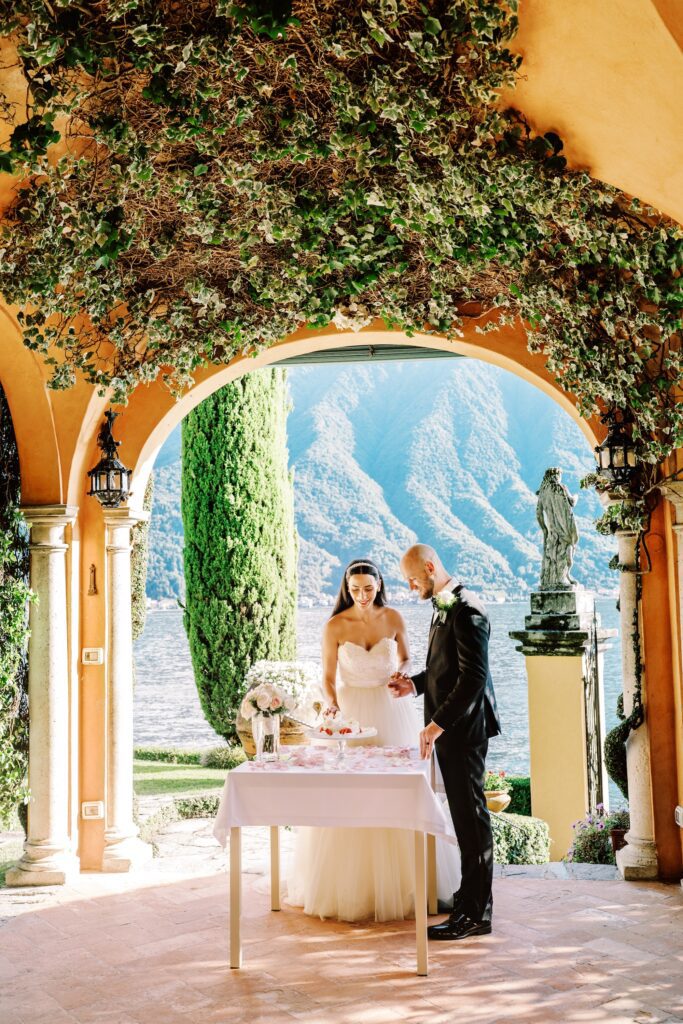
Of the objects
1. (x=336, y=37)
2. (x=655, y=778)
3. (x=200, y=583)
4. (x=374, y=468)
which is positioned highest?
(x=374, y=468)

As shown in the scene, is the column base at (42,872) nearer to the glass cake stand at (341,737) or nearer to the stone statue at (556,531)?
the glass cake stand at (341,737)

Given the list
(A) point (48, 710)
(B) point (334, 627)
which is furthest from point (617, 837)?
(A) point (48, 710)

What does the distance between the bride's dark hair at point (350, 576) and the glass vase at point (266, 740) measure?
112 cm

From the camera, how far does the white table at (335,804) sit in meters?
4.47

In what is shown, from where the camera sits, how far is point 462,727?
509 cm

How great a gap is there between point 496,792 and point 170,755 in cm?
707

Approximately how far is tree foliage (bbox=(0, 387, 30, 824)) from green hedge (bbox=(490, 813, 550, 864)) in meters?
3.74

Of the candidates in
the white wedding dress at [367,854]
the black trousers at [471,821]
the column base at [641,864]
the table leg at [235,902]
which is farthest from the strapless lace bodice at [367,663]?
the column base at [641,864]

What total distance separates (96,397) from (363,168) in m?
3.17

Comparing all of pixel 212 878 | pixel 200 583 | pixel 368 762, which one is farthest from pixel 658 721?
pixel 200 583

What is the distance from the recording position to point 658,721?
6.14 m

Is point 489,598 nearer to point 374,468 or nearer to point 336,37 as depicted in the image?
point 374,468

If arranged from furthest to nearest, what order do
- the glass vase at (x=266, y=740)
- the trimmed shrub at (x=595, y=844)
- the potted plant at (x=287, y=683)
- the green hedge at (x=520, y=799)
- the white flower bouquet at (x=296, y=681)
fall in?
1. the green hedge at (x=520, y=799)
2. the potted plant at (x=287, y=683)
3. the white flower bouquet at (x=296, y=681)
4. the trimmed shrub at (x=595, y=844)
5. the glass vase at (x=266, y=740)

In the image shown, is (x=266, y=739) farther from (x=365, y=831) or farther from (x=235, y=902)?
(x=365, y=831)
